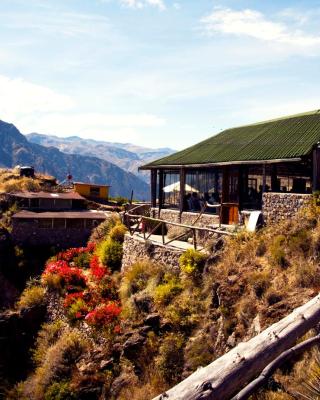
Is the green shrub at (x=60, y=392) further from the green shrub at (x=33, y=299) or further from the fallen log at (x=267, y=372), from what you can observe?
the fallen log at (x=267, y=372)

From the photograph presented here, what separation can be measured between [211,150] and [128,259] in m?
8.68

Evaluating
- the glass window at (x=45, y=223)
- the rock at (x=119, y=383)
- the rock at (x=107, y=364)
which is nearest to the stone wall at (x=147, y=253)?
the rock at (x=107, y=364)

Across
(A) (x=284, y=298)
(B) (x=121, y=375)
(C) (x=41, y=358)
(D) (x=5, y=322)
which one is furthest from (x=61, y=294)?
(A) (x=284, y=298)

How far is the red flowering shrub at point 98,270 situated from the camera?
22.9 m

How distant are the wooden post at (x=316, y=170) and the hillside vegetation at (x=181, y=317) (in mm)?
2523

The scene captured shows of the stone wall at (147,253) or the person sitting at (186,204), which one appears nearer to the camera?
the stone wall at (147,253)

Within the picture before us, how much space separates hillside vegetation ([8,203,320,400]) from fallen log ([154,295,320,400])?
316cm

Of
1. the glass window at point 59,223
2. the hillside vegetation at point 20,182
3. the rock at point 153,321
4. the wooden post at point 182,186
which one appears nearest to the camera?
the rock at point 153,321

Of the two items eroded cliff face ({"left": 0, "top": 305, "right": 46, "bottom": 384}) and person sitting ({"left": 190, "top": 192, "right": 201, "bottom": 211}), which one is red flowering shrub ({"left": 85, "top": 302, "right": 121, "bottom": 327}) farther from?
person sitting ({"left": 190, "top": 192, "right": 201, "bottom": 211})

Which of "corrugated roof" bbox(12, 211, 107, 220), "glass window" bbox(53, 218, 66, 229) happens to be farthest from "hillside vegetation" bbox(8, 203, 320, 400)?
"corrugated roof" bbox(12, 211, 107, 220)

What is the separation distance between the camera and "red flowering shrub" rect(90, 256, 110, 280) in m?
22.9

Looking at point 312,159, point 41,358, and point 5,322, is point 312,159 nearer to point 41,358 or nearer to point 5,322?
point 41,358

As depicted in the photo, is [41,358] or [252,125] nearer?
[41,358]

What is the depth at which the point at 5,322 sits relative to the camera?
73.3ft
